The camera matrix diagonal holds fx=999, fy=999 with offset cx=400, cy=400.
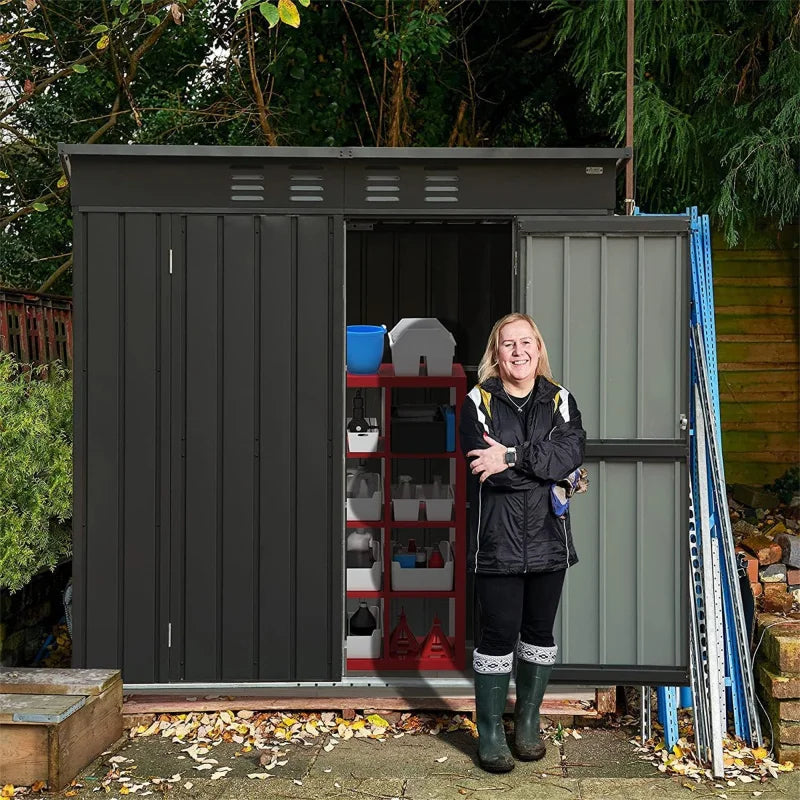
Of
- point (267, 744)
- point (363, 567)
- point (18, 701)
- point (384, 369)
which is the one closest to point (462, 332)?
point (384, 369)

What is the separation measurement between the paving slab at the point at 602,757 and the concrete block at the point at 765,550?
1.85 metres

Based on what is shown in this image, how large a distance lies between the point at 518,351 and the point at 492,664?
1.19 metres

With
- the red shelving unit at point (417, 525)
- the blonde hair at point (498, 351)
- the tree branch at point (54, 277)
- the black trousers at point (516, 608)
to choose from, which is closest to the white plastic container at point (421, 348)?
the red shelving unit at point (417, 525)

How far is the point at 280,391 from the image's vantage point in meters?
4.38

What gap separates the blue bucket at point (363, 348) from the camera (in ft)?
16.0

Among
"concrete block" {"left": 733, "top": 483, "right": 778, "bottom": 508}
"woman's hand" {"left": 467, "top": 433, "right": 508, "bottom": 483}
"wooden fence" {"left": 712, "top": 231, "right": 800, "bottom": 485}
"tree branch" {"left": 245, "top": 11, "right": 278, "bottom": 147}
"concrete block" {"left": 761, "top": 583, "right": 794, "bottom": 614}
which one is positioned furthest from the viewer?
"tree branch" {"left": 245, "top": 11, "right": 278, "bottom": 147}

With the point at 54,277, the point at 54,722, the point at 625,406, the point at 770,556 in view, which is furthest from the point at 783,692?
the point at 54,277

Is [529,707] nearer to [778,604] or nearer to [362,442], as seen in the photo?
[778,604]

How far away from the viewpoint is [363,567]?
496cm

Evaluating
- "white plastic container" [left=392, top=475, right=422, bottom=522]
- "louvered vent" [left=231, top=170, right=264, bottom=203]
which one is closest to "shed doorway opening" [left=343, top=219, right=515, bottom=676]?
"white plastic container" [left=392, top=475, right=422, bottom=522]

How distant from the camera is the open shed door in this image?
4219 millimetres

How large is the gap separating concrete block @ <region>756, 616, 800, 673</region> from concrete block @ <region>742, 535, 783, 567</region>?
1550mm

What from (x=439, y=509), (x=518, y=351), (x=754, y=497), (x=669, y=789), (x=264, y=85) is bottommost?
(x=669, y=789)

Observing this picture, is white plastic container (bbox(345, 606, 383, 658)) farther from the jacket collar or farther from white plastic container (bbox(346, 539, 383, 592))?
the jacket collar
